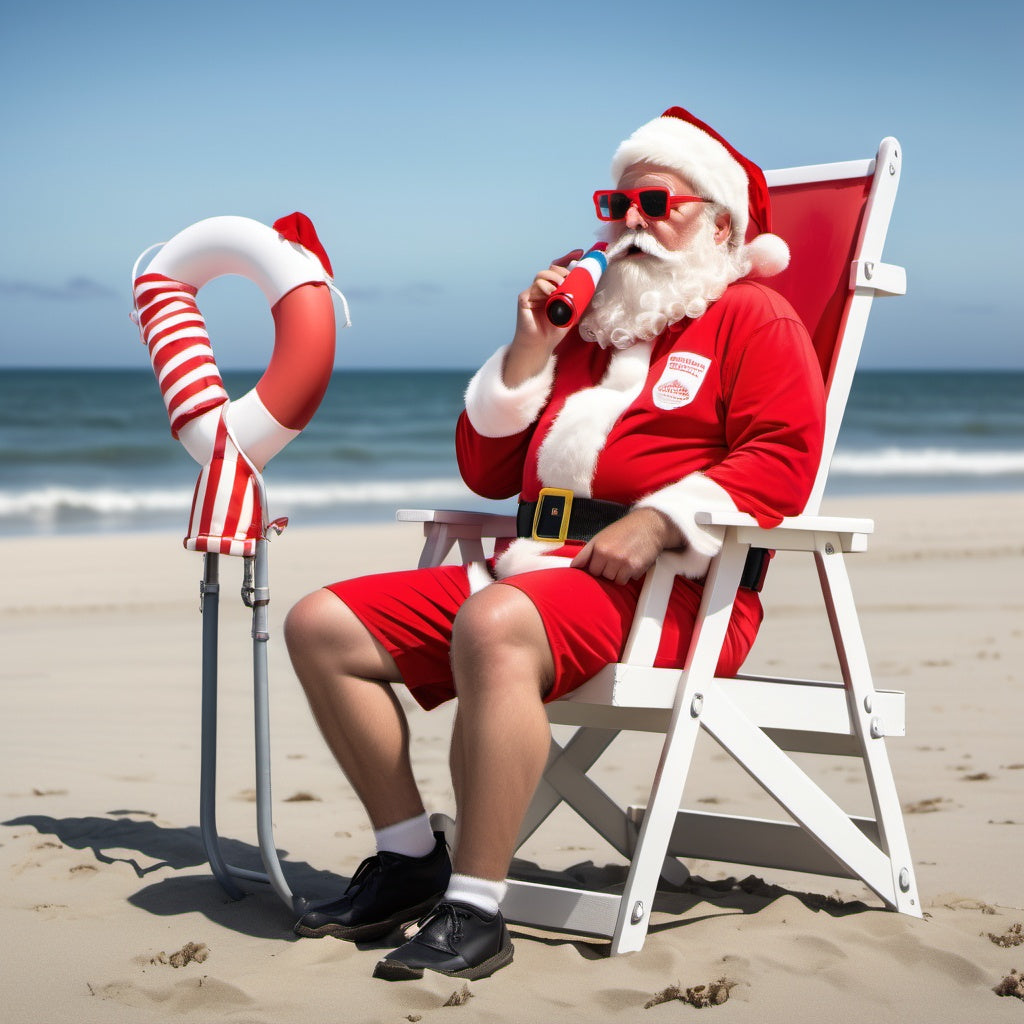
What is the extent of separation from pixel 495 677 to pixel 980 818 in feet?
5.49

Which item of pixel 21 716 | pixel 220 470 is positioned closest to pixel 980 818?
pixel 220 470

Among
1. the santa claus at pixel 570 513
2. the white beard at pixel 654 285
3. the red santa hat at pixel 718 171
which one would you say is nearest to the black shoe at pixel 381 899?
the santa claus at pixel 570 513

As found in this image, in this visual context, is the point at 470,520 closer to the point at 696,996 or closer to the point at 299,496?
the point at 696,996

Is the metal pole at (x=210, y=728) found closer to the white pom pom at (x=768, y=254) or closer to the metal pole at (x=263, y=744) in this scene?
the metal pole at (x=263, y=744)

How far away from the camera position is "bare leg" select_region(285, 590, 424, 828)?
2.50 metres

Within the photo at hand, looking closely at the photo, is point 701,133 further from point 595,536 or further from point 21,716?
point 21,716

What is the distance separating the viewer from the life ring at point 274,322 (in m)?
2.70

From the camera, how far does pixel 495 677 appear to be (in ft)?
7.39

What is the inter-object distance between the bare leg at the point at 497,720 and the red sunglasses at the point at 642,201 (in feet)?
3.10

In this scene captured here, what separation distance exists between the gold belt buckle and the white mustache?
0.52m

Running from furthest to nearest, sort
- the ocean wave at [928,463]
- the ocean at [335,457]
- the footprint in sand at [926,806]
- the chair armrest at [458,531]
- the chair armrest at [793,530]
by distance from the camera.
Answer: the ocean wave at [928,463], the ocean at [335,457], the footprint in sand at [926,806], the chair armrest at [458,531], the chair armrest at [793,530]

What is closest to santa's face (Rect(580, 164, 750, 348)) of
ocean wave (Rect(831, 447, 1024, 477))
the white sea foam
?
the white sea foam

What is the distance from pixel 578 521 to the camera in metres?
2.68

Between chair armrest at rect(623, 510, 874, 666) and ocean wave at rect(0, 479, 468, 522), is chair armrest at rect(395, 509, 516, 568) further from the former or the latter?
ocean wave at rect(0, 479, 468, 522)
